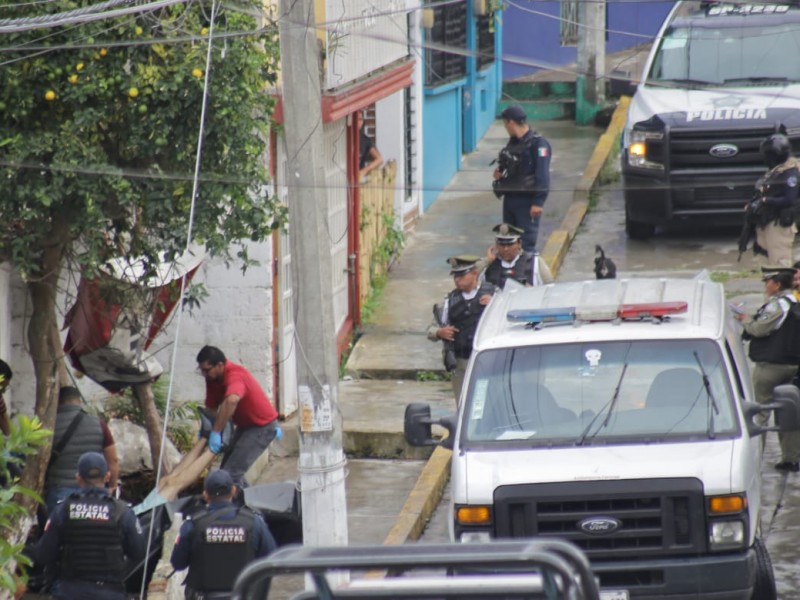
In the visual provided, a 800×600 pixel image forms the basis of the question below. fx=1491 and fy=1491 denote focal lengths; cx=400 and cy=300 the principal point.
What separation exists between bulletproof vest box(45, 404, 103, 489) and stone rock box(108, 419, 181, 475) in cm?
126

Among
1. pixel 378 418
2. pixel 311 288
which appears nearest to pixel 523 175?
pixel 378 418

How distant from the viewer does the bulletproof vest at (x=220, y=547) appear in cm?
805

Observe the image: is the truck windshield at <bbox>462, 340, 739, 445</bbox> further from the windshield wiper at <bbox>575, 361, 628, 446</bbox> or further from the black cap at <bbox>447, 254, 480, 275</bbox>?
the black cap at <bbox>447, 254, 480, 275</bbox>

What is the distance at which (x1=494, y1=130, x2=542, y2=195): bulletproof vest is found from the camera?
14148 millimetres

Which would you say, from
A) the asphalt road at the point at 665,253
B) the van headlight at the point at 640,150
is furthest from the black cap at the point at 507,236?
the van headlight at the point at 640,150

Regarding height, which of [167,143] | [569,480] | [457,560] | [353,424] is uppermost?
[167,143]

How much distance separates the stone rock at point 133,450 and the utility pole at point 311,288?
2.79m

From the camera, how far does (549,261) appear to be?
15.5 metres

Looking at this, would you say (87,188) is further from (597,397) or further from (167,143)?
(597,397)

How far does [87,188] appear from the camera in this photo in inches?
350

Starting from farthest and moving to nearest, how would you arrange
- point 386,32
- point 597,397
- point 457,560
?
point 386,32
point 597,397
point 457,560

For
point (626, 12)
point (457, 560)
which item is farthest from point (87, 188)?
point (626, 12)

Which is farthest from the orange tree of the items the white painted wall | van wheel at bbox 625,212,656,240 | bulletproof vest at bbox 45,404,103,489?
van wheel at bbox 625,212,656,240

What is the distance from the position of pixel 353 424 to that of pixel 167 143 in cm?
426
